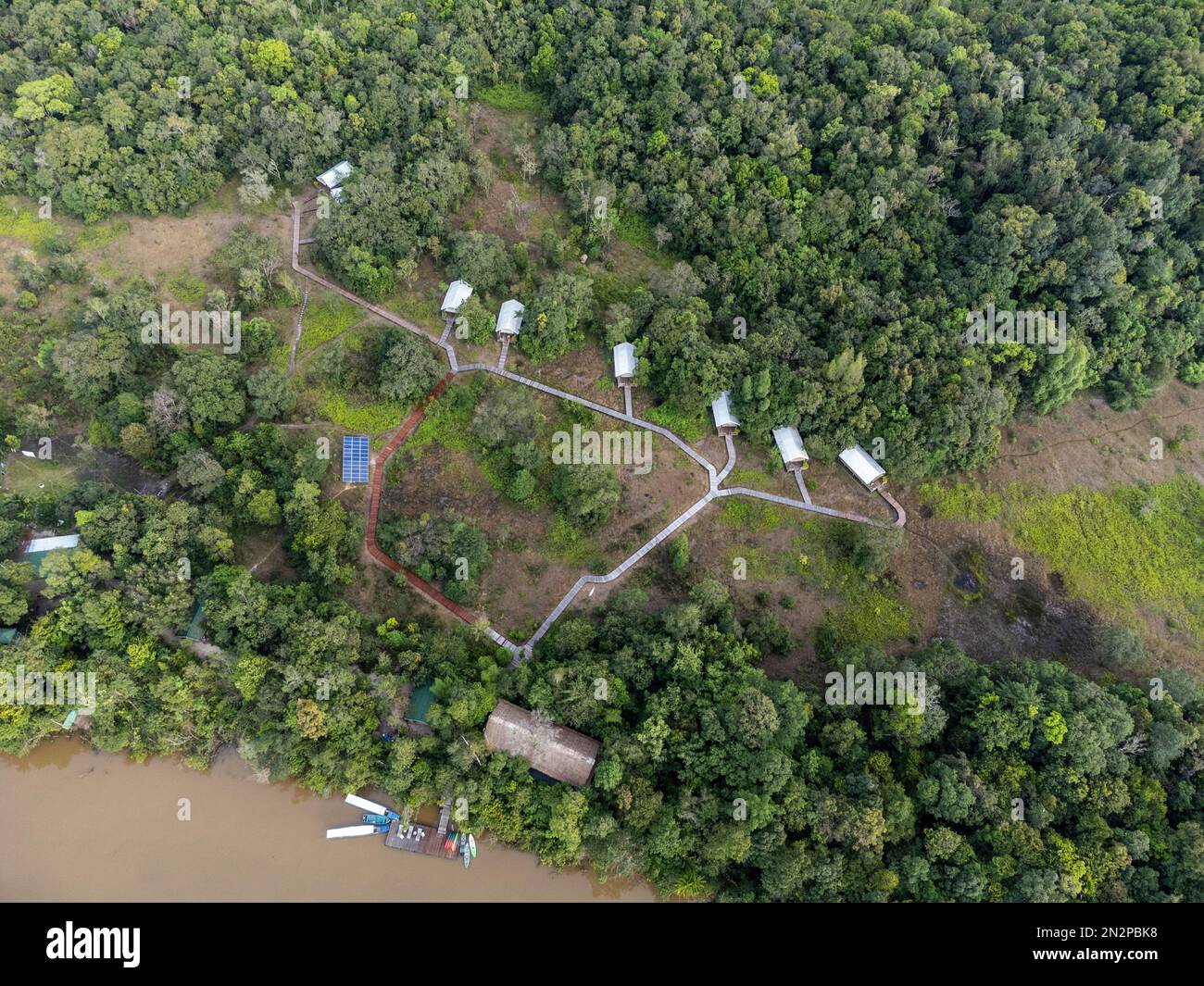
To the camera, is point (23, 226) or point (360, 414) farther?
point (23, 226)

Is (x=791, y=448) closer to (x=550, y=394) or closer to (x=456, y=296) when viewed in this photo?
(x=550, y=394)

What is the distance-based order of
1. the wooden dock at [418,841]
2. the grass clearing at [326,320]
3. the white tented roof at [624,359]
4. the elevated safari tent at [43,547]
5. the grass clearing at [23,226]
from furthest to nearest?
the grass clearing at [23,226] → the grass clearing at [326,320] → the white tented roof at [624,359] → the elevated safari tent at [43,547] → the wooden dock at [418,841]

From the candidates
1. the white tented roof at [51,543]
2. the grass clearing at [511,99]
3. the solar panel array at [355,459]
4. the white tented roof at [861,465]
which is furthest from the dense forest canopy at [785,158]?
the white tented roof at [51,543]

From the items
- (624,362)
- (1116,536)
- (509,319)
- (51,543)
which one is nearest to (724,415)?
(624,362)

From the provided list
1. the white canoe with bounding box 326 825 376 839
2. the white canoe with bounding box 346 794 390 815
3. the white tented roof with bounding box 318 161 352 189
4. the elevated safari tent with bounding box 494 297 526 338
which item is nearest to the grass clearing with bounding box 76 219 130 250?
the white tented roof with bounding box 318 161 352 189

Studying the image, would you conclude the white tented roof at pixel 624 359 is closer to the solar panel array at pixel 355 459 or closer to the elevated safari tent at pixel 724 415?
the elevated safari tent at pixel 724 415

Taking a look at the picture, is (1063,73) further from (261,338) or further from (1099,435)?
(261,338)

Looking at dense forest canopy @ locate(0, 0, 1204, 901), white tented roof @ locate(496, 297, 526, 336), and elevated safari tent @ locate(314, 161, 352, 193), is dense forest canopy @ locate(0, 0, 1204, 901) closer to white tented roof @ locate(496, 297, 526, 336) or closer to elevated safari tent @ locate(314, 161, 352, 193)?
white tented roof @ locate(496, 297, 526, 336)
